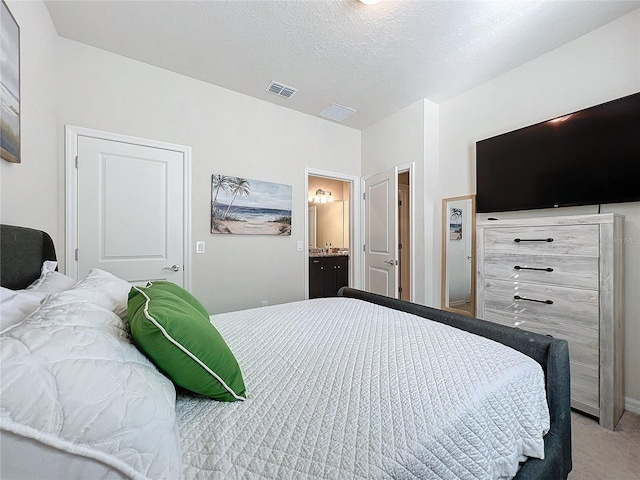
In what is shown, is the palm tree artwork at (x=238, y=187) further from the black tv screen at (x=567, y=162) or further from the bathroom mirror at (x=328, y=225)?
the bathroom mirror at (x=328, y=225)

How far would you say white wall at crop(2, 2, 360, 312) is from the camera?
1808 mm

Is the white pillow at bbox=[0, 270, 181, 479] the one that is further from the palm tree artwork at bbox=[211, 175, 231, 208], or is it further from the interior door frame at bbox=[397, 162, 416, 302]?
the interior door frame at bbox=[397, 162, 416, 302]

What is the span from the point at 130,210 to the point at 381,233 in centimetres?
276

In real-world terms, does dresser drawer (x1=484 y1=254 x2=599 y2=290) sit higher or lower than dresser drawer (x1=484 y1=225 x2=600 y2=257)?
lower

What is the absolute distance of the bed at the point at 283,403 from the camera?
461 mm

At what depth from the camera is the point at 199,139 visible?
279 centimetres

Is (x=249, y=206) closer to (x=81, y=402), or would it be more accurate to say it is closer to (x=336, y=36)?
(x=336, y=36)

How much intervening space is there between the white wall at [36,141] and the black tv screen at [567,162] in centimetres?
347

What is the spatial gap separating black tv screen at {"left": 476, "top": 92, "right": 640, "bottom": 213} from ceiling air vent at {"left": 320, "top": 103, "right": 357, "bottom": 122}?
5.12 ft

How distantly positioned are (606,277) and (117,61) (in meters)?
4.11

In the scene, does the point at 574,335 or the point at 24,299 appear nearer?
the point at 24,299

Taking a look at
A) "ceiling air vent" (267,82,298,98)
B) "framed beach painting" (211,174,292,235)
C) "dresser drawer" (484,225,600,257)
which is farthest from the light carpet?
"ceiling air vent" (267,82,298,98)

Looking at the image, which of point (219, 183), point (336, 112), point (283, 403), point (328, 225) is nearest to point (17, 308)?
point (283, 403)

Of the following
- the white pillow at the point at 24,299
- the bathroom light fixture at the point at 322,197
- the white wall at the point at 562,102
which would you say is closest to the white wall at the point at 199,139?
the white pillow at the point at 24,299
